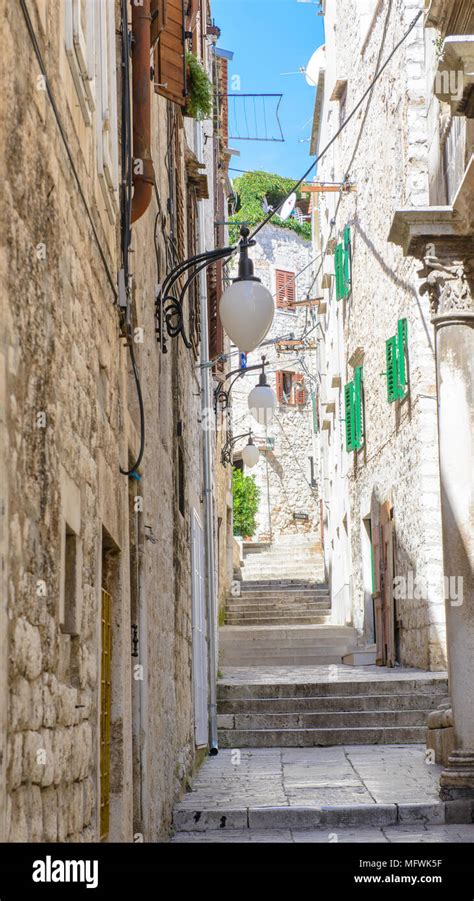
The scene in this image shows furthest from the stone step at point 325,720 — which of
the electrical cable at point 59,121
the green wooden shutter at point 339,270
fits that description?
the green wooden shutter at point 339,270

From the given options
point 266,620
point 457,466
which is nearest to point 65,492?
point 457,466

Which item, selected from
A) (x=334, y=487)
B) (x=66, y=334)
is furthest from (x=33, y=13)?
(x=334, y=487)

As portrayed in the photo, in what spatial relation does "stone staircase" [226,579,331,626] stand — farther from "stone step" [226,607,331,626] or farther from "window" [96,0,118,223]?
"window" [96,0,118,223]

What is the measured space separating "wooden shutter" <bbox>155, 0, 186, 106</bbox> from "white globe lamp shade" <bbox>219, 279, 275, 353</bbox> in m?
2.09

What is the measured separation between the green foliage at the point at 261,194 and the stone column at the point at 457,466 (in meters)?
30.9

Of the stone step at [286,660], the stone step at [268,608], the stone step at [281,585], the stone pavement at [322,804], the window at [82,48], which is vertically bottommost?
the stone pavement at [322,804]

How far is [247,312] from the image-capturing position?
7.39m

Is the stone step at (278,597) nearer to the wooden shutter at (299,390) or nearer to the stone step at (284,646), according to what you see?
the stone step at (284,646)

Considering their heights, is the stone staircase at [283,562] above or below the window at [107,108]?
below

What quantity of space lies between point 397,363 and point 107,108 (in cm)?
1074

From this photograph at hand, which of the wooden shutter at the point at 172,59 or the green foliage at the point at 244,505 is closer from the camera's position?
the wooden shutter at the point at 172,59

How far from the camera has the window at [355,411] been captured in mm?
20062

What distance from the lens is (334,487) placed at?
86.3 feet

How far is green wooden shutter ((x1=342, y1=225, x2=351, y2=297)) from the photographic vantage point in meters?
21.3
